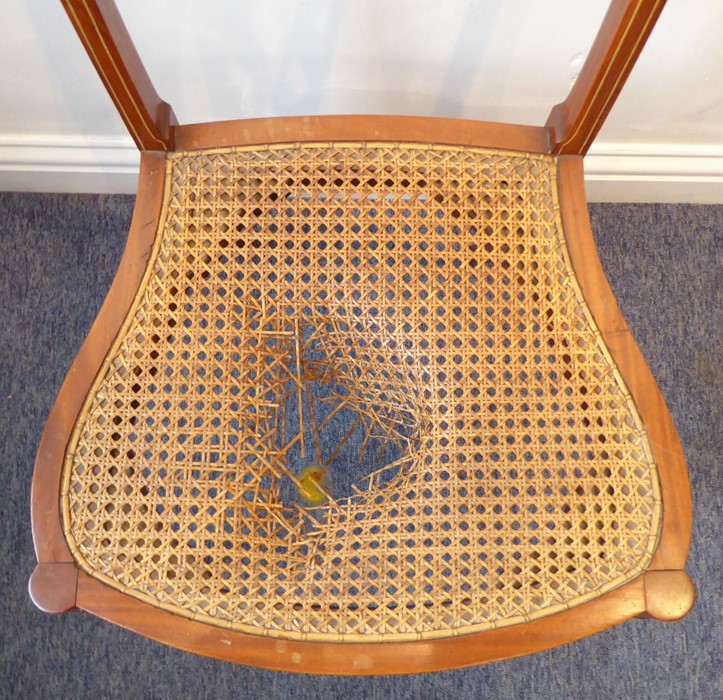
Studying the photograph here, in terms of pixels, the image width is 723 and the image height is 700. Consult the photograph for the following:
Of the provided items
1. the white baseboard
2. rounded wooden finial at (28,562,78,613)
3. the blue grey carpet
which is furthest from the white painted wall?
rounded wooden finial at (28,562,78,613)

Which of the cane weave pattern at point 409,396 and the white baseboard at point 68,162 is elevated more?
the cane weave pattern at point 409,396

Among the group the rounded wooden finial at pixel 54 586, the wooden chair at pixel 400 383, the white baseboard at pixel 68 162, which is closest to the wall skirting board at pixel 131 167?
the white baseboard at pixel 68 162

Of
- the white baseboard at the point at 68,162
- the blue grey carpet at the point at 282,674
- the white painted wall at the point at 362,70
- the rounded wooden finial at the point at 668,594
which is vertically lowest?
the blue grey carpet at the point at 282,674

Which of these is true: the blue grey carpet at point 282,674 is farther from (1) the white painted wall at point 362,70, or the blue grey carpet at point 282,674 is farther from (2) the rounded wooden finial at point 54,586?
(2) the rounded wooden finial at point 54,586

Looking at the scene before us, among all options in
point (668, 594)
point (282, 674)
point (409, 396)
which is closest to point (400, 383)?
point (409, 396)

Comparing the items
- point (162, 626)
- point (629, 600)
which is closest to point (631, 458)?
point (629, 600)

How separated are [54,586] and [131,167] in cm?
61

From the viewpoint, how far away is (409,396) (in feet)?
2.08

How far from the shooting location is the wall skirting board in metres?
0.90

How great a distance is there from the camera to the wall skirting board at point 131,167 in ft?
2.95

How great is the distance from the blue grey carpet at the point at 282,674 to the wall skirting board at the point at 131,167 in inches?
1.5

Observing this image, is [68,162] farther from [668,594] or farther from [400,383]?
[668,594]

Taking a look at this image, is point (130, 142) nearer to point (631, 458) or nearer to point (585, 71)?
point (585, 71)

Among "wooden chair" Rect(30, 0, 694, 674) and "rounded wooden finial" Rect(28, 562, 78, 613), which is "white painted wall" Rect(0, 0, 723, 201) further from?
"rounded wooden finial" Rect(28, 562, 78, 613)
